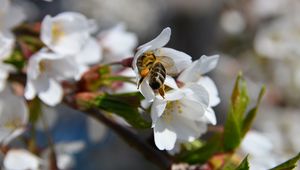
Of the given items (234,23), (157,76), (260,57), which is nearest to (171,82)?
(157,76)

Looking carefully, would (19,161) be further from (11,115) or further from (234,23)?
(234,23)

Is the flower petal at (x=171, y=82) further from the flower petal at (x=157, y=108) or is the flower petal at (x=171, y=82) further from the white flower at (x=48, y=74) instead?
the white flower at (x=48, y=74)

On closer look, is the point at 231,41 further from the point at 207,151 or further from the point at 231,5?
the point at 207,151

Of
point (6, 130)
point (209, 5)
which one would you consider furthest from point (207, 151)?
point (209, 5)

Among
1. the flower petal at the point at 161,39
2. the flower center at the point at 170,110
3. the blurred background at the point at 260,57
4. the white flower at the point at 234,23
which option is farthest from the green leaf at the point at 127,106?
the white flower at the point at 234,23

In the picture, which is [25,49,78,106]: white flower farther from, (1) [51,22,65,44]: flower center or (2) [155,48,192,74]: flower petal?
(2) [155,48,192,74]: flower petal

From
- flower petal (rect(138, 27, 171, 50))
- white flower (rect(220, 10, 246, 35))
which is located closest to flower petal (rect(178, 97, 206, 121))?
flower petal (rect(138, 27, 171, 50))

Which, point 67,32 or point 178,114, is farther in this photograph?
point 67,32

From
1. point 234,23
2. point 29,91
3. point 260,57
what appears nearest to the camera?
point 29,91
